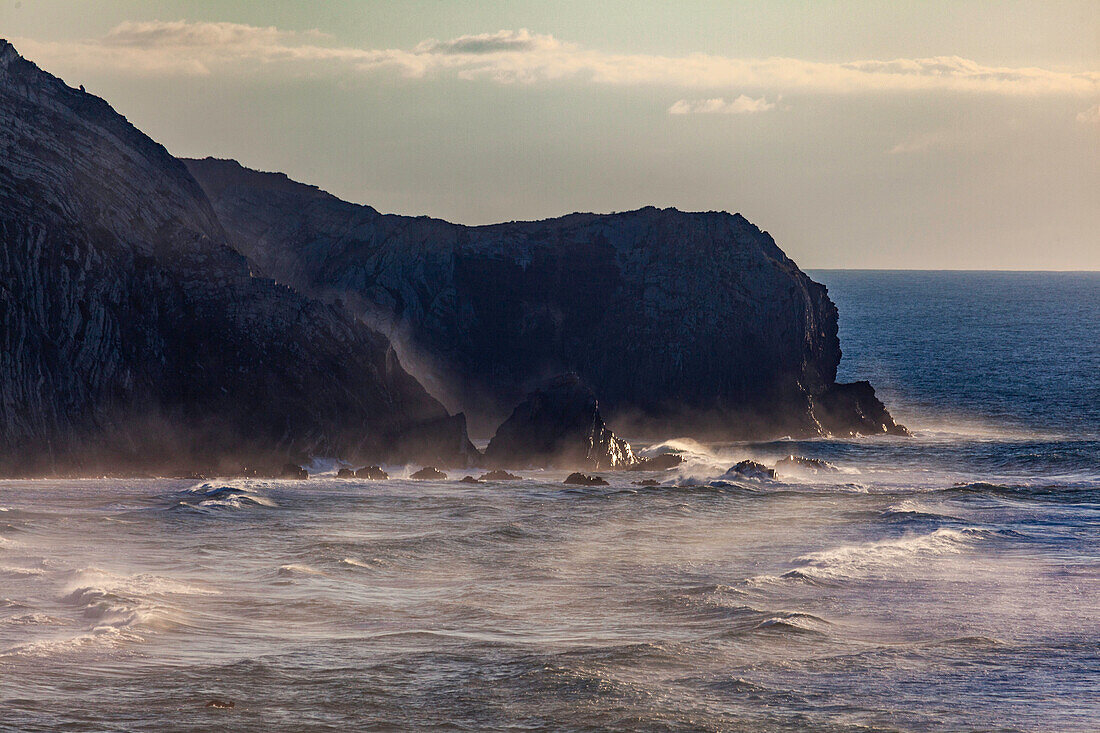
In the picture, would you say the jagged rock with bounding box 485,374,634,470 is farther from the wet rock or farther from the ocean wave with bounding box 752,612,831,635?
the ocean wave with bounding box 752,612,831,635

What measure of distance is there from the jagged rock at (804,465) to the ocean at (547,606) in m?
6.61

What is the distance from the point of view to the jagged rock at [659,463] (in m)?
69.2

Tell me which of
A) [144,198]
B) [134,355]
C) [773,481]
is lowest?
[773,481]

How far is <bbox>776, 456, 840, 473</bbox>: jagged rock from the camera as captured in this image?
69.3 metres

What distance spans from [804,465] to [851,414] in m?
22.0

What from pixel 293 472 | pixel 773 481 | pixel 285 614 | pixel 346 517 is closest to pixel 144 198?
pixel 293 472

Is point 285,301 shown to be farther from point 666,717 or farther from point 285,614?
point 666,717

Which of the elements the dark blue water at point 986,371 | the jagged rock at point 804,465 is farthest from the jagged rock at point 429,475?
the dark blue water at point 986,371

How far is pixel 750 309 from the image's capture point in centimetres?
8975

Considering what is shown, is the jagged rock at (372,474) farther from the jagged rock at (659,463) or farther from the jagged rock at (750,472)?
the jagged rock at (750,472)

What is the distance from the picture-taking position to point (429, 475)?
204 ft

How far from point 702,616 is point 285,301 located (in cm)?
4033

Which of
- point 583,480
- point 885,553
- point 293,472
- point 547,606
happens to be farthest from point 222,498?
point 885,553

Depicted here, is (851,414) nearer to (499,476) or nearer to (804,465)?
(804,465)
